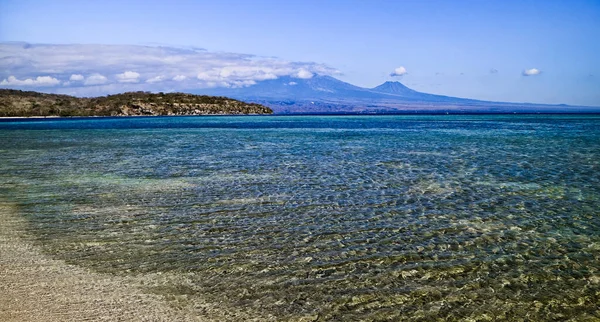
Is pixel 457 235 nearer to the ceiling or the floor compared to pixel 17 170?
nearer to the ceiling

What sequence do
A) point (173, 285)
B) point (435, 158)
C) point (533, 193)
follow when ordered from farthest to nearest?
point (435, 158) < point (533, 193) < point (173, 285)

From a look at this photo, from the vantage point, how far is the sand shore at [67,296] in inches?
307

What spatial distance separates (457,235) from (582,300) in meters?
4.14

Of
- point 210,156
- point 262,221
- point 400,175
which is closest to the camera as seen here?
point 262,221

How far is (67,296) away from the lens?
338 inches

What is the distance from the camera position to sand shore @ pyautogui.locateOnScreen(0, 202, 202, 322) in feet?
25.6

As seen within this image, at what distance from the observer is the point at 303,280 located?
9.48m

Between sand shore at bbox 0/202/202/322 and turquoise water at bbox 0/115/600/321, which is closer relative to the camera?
sand shore at bbox 0/202/202/322

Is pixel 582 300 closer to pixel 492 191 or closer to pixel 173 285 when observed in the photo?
pixel 173 285

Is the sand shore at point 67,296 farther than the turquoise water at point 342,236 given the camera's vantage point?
No

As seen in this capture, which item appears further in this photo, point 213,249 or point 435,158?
point 435,158

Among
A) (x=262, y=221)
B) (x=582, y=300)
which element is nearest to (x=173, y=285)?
(x=262, y=221)

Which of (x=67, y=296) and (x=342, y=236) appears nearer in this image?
(x=67, y=296)

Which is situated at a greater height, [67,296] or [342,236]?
[342,236]
